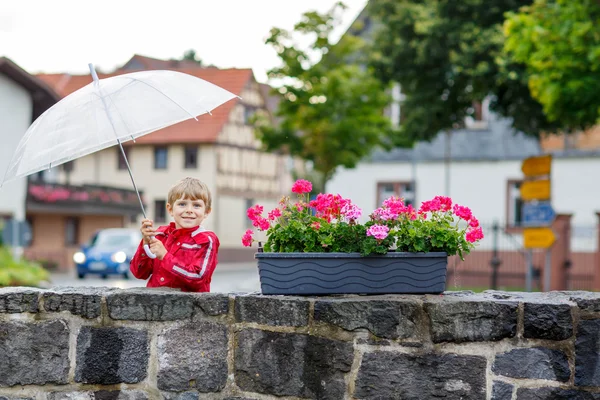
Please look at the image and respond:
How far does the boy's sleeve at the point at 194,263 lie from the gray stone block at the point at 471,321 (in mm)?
1161

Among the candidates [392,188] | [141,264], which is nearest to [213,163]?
[392,188]

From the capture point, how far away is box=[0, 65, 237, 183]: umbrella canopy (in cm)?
487

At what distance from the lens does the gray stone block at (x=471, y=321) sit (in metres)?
4.26

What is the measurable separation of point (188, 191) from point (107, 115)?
1.79 ft

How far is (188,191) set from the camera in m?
4.96

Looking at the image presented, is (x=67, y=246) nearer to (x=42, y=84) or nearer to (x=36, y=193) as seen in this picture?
(x=36, y=193)

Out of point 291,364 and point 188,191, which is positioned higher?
point 188,191

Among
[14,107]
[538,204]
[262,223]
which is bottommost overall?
[262,223]

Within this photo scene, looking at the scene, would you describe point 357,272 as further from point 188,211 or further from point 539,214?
point 539,214

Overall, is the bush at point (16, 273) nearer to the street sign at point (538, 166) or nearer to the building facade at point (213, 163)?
the street sign at point (538, 166)

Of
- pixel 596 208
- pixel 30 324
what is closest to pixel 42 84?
pixel 596 208

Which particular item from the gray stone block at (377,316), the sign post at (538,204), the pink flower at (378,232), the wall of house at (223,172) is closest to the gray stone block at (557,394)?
the gray stone block at (377,316)

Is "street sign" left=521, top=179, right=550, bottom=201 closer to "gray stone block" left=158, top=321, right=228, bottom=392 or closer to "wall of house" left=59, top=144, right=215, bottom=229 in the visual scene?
"gray stone block" left=158, top=321, right=228, bottom=392

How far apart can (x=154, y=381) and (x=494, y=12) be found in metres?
16.0
